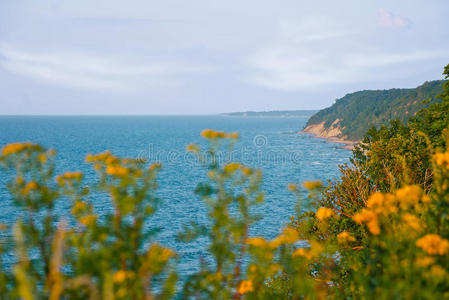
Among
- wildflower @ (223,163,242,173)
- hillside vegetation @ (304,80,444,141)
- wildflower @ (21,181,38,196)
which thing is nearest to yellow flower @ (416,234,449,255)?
wildflower @ (223,163,242,173)

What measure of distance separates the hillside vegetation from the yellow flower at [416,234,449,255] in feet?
458

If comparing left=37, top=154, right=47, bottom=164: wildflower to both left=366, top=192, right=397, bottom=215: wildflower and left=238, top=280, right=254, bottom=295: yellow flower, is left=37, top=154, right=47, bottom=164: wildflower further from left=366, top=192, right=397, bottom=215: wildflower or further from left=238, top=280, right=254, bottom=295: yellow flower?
left=366, top=192, right=397, bottom=215: wildflower

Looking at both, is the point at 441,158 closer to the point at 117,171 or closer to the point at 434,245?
the point at 434,245

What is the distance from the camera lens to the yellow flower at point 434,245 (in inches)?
146

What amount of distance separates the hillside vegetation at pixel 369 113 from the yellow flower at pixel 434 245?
140 m

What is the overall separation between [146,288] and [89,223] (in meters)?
1.00

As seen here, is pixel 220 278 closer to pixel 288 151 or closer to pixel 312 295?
pixel 312 295

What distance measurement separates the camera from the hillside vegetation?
144 metres

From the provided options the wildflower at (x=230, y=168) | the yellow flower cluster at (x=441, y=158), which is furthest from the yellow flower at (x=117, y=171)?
the yellow flower cluster at (x=441, y=158)

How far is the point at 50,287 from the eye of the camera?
3812mm

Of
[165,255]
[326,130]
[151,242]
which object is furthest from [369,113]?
[165,255]

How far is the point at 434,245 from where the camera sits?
12.5ft

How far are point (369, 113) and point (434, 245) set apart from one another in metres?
178

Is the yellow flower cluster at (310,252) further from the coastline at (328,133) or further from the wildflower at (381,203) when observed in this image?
the coastline at (328,133)
